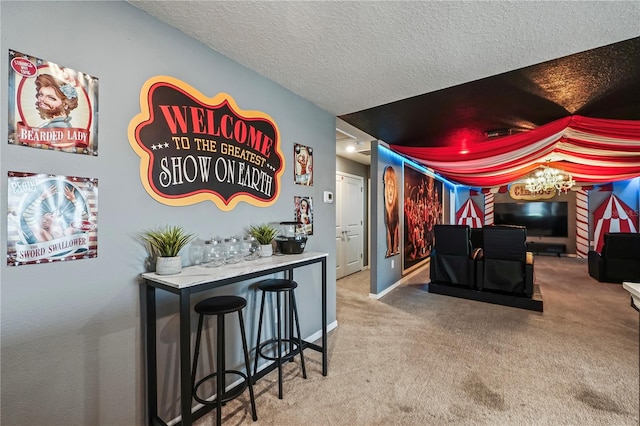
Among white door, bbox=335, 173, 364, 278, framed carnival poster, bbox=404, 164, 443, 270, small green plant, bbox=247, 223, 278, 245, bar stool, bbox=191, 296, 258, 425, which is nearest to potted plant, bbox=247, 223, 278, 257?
small green plant, bbox=247, 223, 278, 245

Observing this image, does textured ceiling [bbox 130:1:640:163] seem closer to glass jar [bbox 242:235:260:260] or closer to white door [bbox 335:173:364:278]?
glass jar [bbox 242:235:260:260]

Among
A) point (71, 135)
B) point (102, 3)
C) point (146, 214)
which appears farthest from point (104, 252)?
point (102, 3)

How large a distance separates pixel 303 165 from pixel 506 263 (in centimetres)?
332

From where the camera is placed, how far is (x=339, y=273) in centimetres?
520

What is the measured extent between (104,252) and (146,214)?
272 millimetres

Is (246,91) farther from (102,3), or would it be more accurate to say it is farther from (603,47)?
(603,47)

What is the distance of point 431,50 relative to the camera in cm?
184

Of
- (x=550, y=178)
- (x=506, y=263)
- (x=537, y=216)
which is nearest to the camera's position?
(x=506, y=263)

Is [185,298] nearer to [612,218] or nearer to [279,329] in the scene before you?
[279,329]

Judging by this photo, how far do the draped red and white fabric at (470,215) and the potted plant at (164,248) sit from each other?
9440 millimetres

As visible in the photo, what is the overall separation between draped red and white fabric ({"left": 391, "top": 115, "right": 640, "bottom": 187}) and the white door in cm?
146

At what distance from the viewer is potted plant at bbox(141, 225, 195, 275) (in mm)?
1451

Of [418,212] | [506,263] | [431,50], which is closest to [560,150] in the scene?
[506,263]

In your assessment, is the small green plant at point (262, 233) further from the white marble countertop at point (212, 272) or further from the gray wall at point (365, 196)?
the gray wall at point (365, 196)
